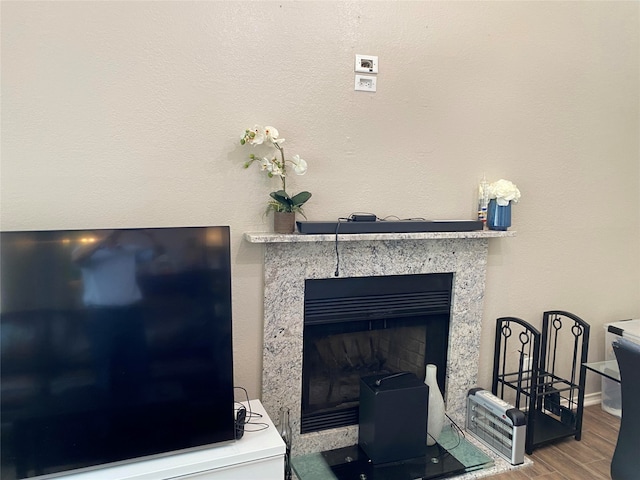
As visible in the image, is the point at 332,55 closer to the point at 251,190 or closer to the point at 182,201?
the point at 251,190

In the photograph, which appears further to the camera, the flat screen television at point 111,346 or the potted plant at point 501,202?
the potted plant at point 501,202

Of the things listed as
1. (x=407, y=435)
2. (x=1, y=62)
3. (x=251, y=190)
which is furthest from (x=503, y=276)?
(x=1, y=62)

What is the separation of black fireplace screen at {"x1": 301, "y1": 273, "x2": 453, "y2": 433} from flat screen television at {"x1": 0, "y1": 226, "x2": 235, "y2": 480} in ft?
2.21

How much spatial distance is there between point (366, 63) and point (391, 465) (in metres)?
1.98

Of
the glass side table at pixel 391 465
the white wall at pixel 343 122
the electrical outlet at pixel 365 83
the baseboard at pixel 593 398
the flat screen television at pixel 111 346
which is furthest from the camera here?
the baseboard at pixel 593 398

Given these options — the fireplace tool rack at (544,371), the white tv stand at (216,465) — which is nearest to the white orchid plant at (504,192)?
the fireplace tool rack at (544,371)

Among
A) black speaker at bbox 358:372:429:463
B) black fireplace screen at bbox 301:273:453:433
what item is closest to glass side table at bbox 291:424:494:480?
black speaker at bbox 358:372:429:463

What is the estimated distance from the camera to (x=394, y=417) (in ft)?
7.65

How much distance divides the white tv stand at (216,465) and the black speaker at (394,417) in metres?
0.58

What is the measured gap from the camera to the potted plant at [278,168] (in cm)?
216

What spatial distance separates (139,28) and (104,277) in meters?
1.05

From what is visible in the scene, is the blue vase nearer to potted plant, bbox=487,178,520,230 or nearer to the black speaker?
potted plant, bbox=487,178,520,230

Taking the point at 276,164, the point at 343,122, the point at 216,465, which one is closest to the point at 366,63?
the point at 343,122

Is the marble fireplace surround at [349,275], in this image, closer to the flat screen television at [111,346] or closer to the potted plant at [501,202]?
the potted plant at [501,202]
